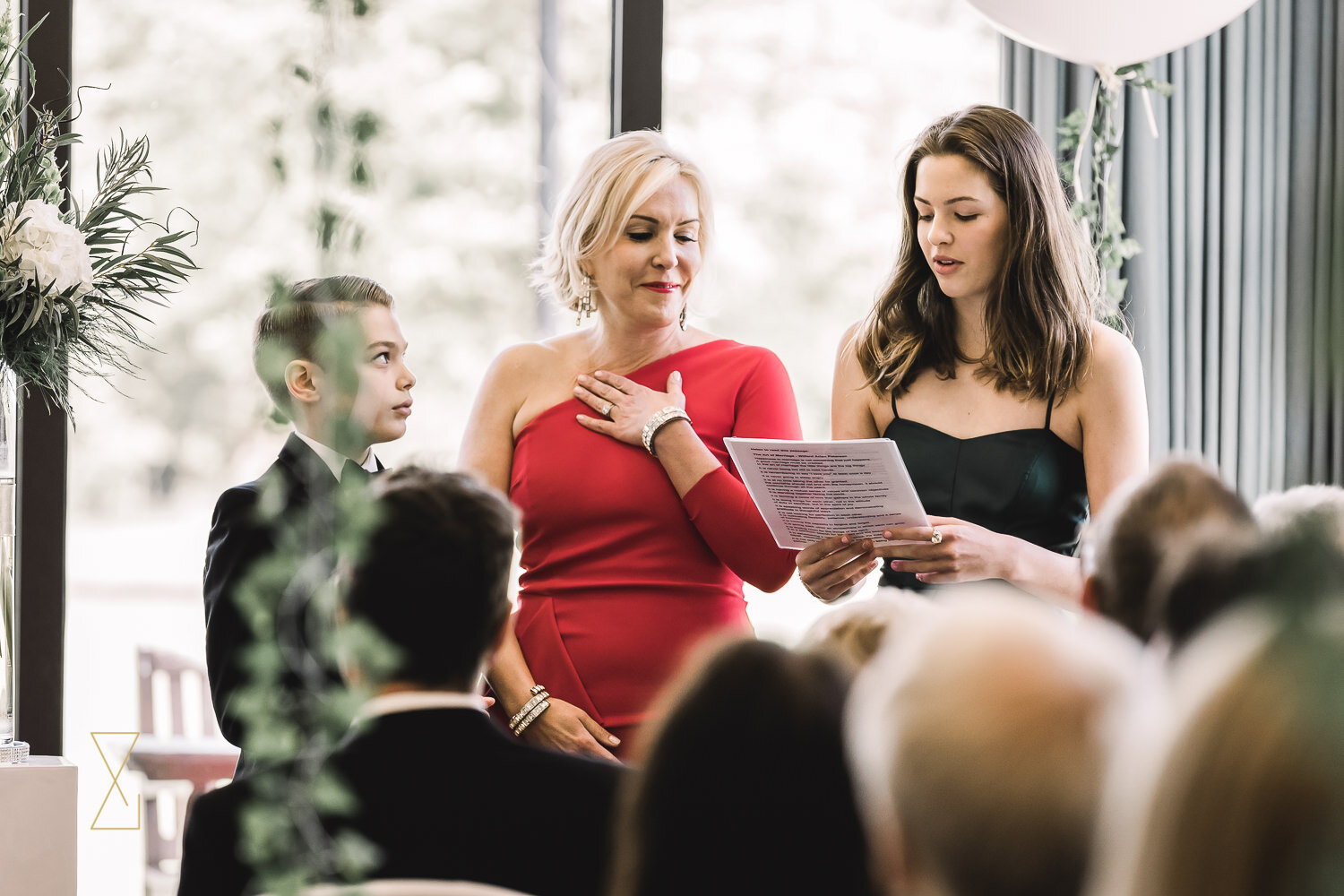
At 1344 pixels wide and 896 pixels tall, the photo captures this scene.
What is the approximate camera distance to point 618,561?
236cm

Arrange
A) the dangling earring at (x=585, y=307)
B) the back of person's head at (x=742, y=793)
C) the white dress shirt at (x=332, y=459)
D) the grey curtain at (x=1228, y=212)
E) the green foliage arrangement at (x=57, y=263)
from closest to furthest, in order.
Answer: the back of person's head at (x=742, y=793)
the white dress shirt at (x=332, y=459)
the green foliage arrangement at (x=57, y=263)
the dangling earring at (x=585, y=307)
the grey curtain at (x=1228, y=212)

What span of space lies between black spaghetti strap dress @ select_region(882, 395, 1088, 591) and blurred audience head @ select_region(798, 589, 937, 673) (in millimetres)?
983

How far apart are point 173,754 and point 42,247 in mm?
1314

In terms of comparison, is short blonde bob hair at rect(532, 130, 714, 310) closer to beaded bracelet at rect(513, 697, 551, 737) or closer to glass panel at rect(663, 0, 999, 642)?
beaded bracelet at rect(513, 697, 551, 737)

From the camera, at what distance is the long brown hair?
7.59 feet

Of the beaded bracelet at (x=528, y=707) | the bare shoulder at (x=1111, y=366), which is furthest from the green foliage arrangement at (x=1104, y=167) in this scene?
the beaded bracelet at (x=528, y=707)

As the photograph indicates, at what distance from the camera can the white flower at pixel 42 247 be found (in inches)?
95.6

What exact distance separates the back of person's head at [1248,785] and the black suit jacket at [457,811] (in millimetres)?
780

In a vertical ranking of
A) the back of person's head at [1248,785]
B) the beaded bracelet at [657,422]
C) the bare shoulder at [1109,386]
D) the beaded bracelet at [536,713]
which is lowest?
the beaded bracelet at [536,713]

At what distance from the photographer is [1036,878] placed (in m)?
0.71

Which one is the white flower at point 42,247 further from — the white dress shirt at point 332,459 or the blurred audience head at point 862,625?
the blurred audience head at point 862,625

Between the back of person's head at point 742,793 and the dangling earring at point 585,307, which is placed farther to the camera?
the dangling earring at point 585,307

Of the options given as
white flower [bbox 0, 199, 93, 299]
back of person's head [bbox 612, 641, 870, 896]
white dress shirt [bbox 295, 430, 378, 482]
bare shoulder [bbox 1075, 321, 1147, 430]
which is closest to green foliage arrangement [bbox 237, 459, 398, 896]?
back of person's head [bbox 612, 641, 870, 896]

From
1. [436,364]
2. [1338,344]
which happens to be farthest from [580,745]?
[1338,344]
